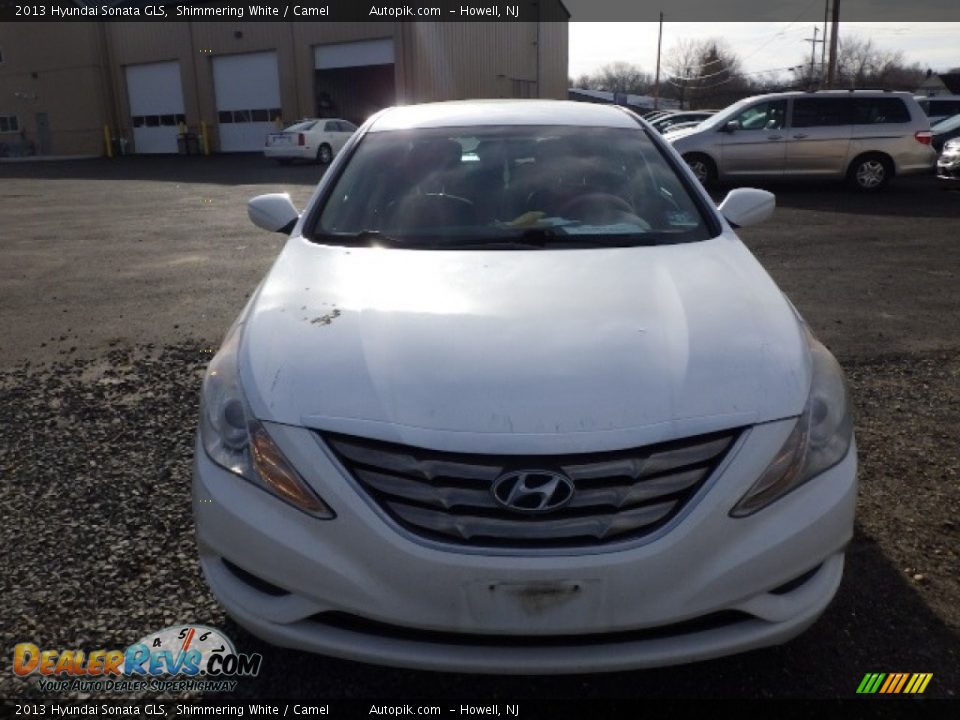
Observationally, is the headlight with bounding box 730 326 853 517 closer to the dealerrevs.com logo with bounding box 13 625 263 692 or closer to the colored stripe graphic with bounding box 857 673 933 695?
the colored stripe graphic with bounding box 857 673 933 695

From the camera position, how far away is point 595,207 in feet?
10.8

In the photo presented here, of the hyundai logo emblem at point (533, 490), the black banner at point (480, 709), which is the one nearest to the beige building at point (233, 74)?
the black banner at point (480, 709)

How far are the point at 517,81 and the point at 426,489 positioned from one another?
119 feet

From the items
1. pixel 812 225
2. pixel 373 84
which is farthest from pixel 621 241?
pixel 373 84

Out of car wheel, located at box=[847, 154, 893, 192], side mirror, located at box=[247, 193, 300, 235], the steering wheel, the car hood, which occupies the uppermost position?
the steering wheel

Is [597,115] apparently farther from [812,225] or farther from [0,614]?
[812,225]

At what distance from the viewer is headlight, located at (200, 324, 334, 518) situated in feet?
6.42

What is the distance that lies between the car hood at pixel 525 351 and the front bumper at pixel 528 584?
0.15m

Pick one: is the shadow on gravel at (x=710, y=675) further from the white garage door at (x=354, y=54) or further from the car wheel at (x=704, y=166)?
the white garage door at (x=354, y=54)

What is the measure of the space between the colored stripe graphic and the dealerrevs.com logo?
1.66 metres

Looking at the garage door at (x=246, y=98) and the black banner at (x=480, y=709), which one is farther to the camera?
the garage door at (x=246, y=98)

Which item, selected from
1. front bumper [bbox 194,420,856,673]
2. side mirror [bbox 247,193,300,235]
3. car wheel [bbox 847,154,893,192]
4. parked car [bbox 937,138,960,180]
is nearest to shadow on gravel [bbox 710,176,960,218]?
car wheel [bbox 847,154,893,192]

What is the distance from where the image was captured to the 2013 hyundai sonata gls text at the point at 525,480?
1.86m

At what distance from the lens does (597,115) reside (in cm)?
389
